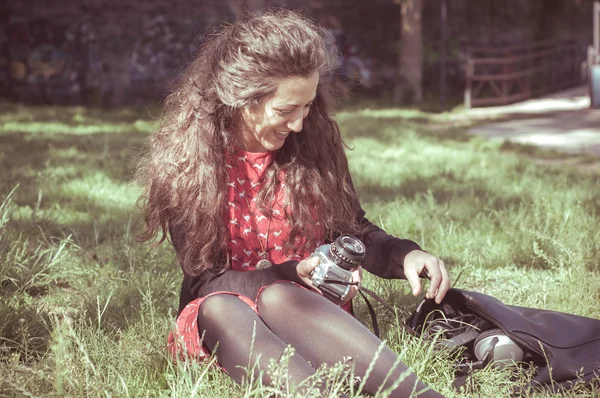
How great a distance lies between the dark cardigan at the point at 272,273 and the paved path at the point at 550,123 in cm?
517

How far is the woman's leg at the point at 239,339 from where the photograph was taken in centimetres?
213

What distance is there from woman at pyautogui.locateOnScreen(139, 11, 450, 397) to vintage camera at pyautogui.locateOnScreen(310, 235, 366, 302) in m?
0.03

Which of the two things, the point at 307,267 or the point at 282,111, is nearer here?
the point at 307,267

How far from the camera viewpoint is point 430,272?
7.93 ft

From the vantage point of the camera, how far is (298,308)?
7.59 ft

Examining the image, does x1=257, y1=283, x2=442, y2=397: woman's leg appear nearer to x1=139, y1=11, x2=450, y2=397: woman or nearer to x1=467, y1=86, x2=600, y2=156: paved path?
x1=139, y1=11, x2=450, y2=397: woman

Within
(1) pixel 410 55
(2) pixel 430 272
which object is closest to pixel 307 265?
(2) pixel 430 272

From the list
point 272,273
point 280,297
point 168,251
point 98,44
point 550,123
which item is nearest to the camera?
point 280,297

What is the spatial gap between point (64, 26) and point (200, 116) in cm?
1133

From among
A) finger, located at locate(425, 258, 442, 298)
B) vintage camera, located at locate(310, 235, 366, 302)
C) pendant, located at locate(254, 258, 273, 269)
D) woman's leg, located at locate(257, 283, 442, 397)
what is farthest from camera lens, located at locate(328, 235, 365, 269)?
pendant, located at locate(254, 258, 273, 269)

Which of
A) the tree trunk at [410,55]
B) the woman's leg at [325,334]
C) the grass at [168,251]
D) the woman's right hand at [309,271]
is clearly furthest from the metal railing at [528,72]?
the woman's leg at [325,334]

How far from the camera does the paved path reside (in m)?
7.98

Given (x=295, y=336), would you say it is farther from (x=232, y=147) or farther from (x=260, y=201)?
(x=232, y=147)

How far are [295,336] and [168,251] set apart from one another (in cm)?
170
